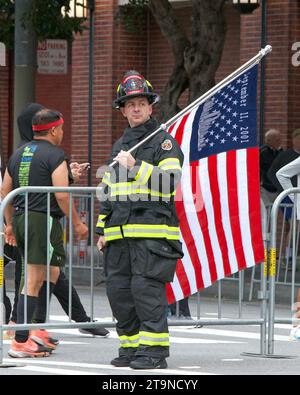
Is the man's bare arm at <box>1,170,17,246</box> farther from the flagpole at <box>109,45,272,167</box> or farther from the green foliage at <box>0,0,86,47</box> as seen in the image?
the green foliage at <box>0,0,86,47</box>

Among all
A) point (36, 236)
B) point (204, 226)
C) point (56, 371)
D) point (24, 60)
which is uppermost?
point (24, 60)


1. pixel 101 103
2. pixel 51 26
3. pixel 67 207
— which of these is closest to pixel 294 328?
pixel 67 207

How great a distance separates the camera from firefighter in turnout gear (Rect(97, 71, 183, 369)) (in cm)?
1029

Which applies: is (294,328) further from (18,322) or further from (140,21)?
(140,21)

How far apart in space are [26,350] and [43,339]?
480 mm

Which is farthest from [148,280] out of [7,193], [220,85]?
[7,193]

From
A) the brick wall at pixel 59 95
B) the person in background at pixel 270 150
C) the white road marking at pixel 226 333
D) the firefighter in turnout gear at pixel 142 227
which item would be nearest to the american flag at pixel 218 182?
the firefighter in turnout gear at pixel 142 227

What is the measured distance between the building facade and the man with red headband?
9.62 m

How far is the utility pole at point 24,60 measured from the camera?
19.0 meters

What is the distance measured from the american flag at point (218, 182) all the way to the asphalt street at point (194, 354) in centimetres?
61

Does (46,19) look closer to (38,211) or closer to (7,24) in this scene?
(7,24)

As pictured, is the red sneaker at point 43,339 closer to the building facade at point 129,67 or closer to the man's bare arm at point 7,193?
the man's bare arm at point 7,193

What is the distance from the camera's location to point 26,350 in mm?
11344
